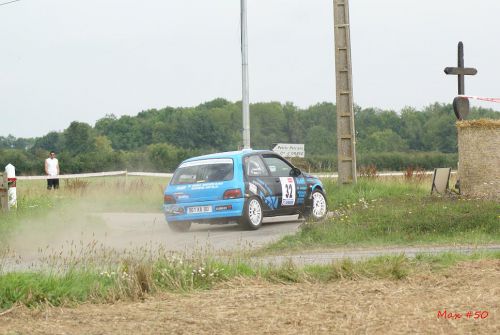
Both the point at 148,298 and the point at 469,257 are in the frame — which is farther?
the point at 469,257

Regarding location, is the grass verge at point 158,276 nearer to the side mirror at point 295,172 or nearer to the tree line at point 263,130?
the side mirror at point 295,172

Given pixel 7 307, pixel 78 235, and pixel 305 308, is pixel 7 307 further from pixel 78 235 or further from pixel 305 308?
pixel 78 235

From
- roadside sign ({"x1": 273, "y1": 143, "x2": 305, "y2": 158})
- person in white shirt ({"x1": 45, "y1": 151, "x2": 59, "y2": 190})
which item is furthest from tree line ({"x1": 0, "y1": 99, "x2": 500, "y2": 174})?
roadside sign ({"x1": 273, "y1": 143, "x2": 305, "y2": 158})

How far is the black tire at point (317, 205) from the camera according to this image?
22.3 meters

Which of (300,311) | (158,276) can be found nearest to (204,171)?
(158,276)

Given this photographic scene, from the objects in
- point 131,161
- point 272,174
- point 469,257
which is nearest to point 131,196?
point 272,174

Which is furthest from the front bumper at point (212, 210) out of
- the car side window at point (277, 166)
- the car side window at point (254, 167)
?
the car side window at point (277, 166)

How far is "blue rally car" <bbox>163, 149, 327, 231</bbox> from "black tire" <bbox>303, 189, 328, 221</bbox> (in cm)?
7

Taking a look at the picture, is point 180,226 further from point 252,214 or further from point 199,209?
point 252,214

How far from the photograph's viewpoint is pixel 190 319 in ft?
27.2

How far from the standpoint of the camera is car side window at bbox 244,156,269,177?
828 inches

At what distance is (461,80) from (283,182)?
7.14 m

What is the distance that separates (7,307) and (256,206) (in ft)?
38.1

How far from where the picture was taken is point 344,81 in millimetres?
25188
